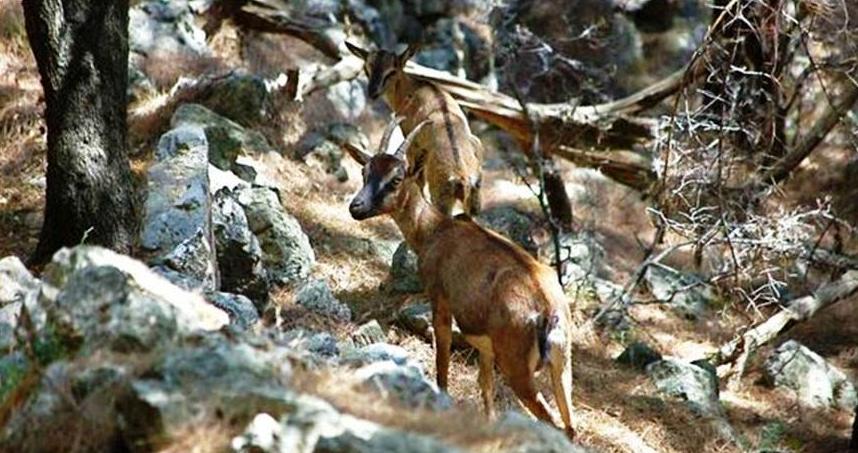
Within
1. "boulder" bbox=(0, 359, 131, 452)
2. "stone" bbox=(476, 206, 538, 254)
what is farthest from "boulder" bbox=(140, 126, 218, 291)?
"stone" bbox=(476, 206, 538, 254)

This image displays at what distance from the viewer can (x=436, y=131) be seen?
12.1 m

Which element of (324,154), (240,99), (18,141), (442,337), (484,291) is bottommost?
(18,141)

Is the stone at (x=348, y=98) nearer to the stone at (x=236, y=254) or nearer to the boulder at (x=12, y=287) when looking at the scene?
the stone at (x=236, y=254)

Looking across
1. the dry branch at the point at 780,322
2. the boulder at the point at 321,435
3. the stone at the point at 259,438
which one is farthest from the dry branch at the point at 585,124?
the stone at the point at 259,438

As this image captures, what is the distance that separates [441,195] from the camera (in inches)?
456

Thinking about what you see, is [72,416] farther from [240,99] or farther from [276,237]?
[240,99]

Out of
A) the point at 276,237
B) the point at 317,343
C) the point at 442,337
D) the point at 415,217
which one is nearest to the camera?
the point at 317,343

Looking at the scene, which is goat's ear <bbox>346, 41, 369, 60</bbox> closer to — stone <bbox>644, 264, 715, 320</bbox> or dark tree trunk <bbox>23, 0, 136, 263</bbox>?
stone <bbox>644, 264, 715, 320</bbox>

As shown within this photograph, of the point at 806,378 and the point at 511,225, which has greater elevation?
the point at 511,225

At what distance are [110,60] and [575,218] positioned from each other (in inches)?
344

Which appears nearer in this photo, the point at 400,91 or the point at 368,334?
the point at 368,334

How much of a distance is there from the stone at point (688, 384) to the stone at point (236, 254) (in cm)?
387

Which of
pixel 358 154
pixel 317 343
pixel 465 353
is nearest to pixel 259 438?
pixel 317 343

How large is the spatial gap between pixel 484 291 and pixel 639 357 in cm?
397
